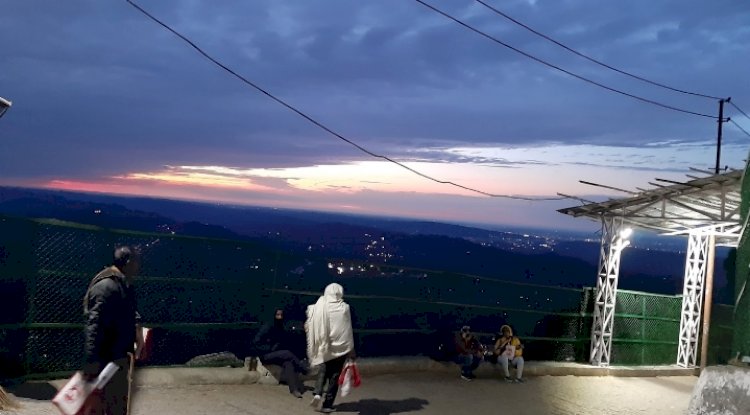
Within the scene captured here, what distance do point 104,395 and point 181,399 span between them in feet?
8.21

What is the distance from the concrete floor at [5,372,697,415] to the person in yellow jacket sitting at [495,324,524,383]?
0.78ft

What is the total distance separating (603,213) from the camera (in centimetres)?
1369

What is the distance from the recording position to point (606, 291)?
1363cm

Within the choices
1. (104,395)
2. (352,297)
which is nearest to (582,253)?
(352,297)

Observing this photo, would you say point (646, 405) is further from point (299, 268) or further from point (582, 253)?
point (582, 253)

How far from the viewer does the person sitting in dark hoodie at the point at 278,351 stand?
819 cm

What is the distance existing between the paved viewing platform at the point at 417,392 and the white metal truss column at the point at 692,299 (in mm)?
2033

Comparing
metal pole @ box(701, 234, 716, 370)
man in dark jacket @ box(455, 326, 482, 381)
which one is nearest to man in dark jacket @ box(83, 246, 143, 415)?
man in dark jacket @ box(455, 326, 482, 381)

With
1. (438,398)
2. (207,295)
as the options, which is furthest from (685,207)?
(207,295)

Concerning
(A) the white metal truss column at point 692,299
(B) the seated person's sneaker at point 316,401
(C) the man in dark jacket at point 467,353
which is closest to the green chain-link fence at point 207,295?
(C) the man in dark jacket at point 467,353

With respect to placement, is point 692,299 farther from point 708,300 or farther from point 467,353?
point 467,353

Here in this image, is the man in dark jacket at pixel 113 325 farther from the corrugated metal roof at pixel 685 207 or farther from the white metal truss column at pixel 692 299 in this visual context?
the white metal truss column at pixel 692 299

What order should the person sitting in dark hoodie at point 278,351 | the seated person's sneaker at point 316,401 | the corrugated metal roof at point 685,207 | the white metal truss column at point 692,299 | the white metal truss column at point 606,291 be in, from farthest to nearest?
the white metal truss column at point 692,299 < the white metal truss column at point 606,291 < the corrugated metal roof at point 685,207 < the person sitting in dark hoodie at point 278,351 < the seated person's sneaker at point 316,401

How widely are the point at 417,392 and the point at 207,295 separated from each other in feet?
10.2
